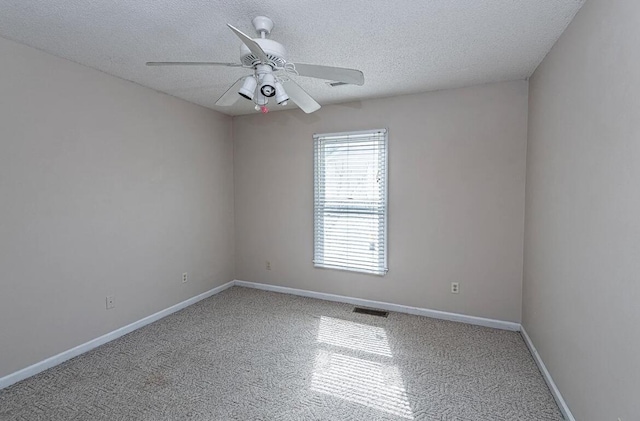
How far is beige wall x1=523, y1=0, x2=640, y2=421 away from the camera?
126 centimetres

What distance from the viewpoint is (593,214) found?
1.55 meters

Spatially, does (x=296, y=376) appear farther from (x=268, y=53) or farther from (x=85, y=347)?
(x=268, y=53)

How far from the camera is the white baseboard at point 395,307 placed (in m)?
3.07

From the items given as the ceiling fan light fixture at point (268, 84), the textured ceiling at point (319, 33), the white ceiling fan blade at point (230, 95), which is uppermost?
the textured ceiling at point (319, 33)

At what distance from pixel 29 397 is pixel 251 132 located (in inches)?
131

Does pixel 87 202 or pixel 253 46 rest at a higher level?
pixel 253 46

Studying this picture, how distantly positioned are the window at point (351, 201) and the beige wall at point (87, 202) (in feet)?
4.96

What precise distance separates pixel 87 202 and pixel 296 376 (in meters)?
2.28

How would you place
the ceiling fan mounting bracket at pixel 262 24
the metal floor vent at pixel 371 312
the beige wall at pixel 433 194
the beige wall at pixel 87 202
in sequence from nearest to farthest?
the ceiling fan mounting bracket at pixel 262 24, the beige wall at pixel 87 202, the beige wall at pixel 433 194, the metal floor vent at pixel 371 312

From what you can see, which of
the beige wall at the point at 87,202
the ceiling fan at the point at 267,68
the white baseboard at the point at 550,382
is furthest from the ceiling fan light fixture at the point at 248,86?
the white baseboard at the point at 550,382

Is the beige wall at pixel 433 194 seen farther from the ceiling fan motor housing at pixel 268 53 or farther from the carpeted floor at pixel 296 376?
the ceiling fan motor housing at pixel 268 53

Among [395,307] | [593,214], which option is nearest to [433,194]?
[395,307]

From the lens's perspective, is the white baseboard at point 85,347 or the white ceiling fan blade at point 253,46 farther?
the white baseboard at point 85,347

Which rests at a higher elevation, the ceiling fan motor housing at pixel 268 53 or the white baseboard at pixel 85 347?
the ceiling fan motor housing at pixel 268 53
